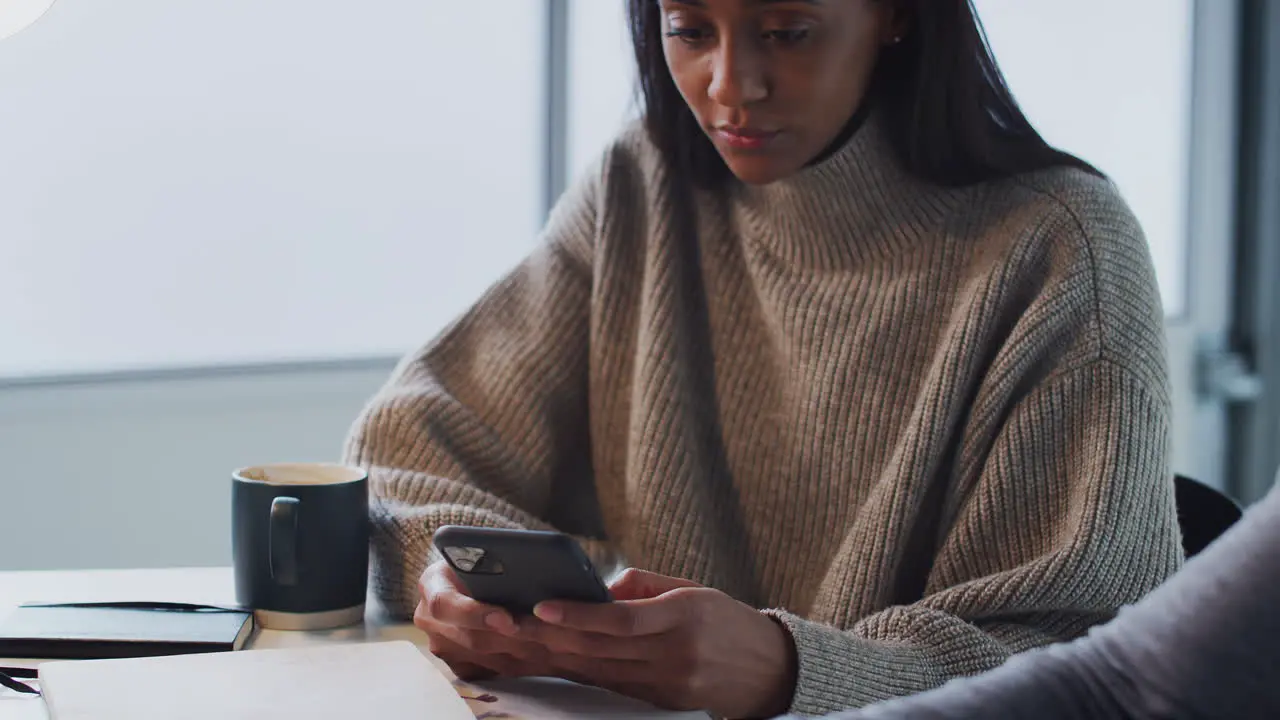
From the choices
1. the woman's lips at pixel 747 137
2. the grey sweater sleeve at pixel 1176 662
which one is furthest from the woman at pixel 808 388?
the grey sweater sleeve at pixel 1176 662

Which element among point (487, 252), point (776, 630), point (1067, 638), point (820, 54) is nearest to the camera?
point (776, 630)

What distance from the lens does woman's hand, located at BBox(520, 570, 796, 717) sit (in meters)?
0.85

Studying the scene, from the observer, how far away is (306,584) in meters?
0.99

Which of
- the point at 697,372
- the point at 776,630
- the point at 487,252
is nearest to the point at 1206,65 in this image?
the point at 487,252

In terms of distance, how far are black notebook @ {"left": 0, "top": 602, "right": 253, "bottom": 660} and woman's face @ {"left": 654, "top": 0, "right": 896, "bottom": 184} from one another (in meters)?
0.56

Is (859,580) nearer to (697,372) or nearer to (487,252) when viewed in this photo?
(697,372)

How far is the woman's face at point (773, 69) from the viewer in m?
1.12

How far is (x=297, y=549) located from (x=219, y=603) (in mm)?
104

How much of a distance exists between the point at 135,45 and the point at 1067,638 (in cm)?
171

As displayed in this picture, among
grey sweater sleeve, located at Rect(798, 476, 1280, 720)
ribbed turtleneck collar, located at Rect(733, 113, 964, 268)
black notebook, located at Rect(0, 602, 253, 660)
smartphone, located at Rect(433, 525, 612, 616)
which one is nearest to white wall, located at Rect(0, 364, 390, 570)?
black notebook, located at Rect(0, 602, 253, 660)

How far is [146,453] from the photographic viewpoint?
2.20m

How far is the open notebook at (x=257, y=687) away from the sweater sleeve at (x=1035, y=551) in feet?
0.83

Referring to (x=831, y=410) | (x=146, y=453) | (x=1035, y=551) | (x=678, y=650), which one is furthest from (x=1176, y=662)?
(x=146, y=453)

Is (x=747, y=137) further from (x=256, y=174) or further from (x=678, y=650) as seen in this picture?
(x=256, y=174)
